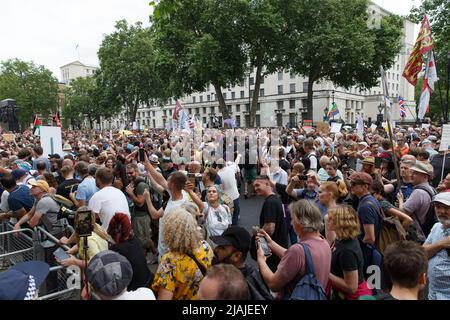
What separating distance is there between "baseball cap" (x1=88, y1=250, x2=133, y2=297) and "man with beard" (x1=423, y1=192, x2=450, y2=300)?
2.59m

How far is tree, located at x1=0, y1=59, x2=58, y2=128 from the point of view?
7006 cm

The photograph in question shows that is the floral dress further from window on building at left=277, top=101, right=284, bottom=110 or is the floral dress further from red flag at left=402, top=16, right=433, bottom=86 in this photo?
window on building at left=277, top=101, right=284, bottom=110

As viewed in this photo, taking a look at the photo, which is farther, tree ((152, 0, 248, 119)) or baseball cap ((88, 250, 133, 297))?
tree ((152, 0, 248, 119))

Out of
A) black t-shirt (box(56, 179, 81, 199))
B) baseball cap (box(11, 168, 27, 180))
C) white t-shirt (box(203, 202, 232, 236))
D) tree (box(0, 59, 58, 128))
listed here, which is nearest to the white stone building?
tree (box(0, 59, 58, 128))

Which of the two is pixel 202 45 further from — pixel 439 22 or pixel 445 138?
pixel 445 138

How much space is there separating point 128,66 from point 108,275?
47.3m

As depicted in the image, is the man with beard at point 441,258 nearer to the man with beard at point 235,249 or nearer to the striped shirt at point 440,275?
the striped shirt at point 440,275

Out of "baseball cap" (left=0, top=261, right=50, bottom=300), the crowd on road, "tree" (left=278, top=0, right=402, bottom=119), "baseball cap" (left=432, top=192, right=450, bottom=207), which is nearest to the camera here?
"baseball cap" (left=0, top=261, right=50, bottom=300)

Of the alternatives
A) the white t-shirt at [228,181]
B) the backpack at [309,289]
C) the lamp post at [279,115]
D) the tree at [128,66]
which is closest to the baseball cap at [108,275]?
the backpack at [309,289]

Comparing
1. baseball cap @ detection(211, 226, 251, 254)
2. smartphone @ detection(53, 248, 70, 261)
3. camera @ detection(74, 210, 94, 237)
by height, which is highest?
camera @ detection(74, 210, 94, 237)

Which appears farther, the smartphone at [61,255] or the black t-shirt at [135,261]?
the smartphone at [61,255]

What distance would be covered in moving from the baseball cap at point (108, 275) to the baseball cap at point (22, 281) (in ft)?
1.03

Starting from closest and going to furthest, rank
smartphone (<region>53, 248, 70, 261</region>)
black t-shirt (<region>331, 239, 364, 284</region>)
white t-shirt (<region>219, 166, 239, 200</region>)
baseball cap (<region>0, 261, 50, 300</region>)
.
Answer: baseball cap (<region>0, 261, 50, 300</region>), black t-shirt (<region>331, 239, 364, 284</region>), smartphone (<region>53, 248, 70, 261</region>), white t-shirt (<region>219, 166, 239, 200</region>)

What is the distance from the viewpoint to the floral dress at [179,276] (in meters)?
2.66
